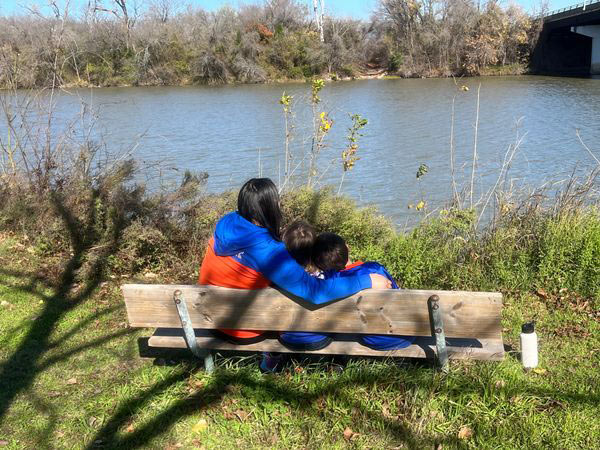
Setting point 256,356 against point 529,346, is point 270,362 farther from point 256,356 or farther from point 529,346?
point 529,346

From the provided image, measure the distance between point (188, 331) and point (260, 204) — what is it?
84cm

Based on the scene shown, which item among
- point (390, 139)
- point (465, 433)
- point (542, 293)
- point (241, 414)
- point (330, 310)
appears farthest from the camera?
point (390, 139)

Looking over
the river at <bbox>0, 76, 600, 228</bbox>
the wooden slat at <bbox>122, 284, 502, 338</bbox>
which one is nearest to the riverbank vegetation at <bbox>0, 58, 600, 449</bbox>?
the wooden slat at <bbox>122, 284, 502, 338</bbox>

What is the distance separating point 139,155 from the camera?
14555 mm

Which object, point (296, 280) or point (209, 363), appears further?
point (209, 363)

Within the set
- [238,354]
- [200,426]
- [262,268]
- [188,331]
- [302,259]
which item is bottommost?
[200,426]

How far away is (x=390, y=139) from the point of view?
16094 mm

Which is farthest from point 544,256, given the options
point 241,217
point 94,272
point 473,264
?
point 94,272

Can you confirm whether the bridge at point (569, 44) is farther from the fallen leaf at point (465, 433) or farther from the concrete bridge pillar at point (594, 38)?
the fallen leaf at point (465, 433)

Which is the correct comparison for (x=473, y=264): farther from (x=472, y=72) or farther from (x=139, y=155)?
(x=472, y=72)

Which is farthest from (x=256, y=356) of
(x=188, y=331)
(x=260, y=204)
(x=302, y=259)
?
(x=260, y=204)

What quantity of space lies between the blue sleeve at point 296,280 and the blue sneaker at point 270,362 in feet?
2.21

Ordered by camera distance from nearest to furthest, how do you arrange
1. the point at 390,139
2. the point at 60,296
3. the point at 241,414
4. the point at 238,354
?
the point at 241,414 → the point at 238,354 → the point at 60,296 → the point at 390,139

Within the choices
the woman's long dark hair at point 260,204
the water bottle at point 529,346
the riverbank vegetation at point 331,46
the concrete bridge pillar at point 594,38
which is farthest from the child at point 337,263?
the concrete bridge pillar at point 594,38
